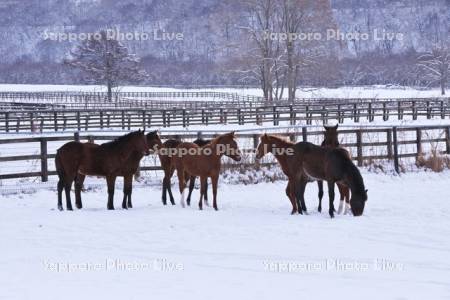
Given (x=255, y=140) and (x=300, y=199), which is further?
(x=255, y=140)

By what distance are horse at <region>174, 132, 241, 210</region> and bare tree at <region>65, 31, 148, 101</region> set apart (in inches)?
2204

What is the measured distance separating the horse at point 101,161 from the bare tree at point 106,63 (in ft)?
183

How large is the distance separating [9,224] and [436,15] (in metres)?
118

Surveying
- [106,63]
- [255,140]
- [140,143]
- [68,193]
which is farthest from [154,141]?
[106,63]

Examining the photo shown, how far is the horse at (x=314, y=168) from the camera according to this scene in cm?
1270

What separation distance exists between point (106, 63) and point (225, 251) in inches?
2406

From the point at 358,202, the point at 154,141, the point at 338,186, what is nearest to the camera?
the point at 358,202

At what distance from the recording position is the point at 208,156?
13664 mm

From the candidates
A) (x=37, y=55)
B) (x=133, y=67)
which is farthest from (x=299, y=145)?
(x=37, y=55)

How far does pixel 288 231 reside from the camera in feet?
36.8

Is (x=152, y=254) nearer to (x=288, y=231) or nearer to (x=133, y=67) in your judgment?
(x=288, y=231)

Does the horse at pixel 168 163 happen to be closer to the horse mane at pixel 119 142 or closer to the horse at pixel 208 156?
the horse at pixel 208 156

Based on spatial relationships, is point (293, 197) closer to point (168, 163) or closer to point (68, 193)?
point (168, 163)

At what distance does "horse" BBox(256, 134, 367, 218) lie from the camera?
12695 mm
